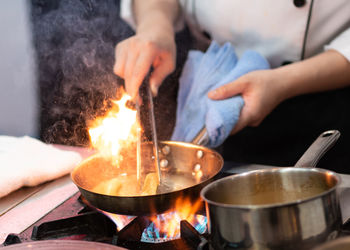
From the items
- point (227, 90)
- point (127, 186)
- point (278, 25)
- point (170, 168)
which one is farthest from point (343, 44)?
point (127, 186)

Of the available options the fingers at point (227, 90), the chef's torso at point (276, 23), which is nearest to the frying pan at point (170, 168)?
the fingers at point (227, 90)

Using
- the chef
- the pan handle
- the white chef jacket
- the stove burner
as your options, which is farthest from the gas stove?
the white chef jacket

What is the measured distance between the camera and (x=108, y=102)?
40.8 inches

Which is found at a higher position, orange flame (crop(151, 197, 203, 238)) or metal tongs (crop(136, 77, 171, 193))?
metal tongs (crop(136, 77, 171, 193))

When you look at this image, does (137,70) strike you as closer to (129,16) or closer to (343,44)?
(129,16)

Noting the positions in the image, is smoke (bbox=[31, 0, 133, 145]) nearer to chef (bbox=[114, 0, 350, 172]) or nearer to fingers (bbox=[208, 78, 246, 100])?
chef (bbox=[114, 0, 350, 172])

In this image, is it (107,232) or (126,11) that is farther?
(126,11)

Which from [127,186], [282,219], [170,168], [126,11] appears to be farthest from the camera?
[126,11]

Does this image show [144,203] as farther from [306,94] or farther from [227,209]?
[306,94]

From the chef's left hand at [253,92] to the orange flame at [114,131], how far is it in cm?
22

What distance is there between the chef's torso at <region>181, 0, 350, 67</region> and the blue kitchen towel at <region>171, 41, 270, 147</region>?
9 centimetres

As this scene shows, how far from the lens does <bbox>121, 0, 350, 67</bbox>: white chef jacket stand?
106 cm

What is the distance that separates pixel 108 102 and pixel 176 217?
43 centimetres

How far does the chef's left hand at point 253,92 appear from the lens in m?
0.97
